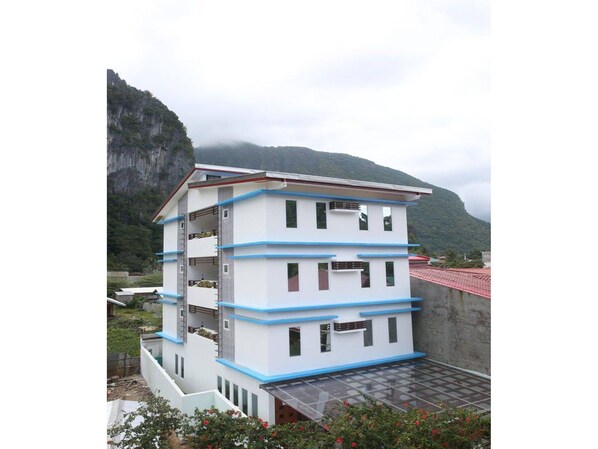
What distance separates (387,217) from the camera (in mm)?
6859

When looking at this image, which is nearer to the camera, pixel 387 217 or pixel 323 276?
pixel 323 276

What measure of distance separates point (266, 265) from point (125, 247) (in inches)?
190

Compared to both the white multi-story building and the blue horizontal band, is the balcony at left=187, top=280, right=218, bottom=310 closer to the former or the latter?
the white multi-story building

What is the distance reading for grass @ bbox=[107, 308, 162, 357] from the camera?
10.8 meters

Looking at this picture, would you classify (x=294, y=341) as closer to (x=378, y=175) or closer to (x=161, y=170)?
(x=161, y=170)

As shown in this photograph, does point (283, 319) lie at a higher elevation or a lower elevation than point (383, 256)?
lower

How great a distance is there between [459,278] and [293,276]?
2.88m

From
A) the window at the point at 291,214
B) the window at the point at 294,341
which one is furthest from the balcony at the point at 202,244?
the window at the point at 294,341

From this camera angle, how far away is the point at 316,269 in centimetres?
602

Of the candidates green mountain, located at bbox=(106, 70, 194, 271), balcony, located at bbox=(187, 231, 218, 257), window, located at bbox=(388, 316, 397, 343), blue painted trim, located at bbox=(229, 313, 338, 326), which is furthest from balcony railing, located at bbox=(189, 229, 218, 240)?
window, located at bbox=(388, 316, 397, 343)

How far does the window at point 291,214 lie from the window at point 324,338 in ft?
5.05

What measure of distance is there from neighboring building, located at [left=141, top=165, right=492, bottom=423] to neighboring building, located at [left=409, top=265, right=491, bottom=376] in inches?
9.6

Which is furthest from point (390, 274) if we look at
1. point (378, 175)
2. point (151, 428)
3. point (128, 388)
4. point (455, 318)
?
point (378, 175)

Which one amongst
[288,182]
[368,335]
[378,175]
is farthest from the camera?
[378,175]
